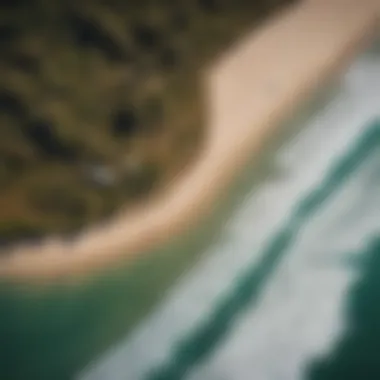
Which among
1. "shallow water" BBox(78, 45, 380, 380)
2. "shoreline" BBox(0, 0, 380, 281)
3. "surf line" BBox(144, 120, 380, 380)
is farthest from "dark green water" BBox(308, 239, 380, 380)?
"shoreline" BBox(0, 0, 380, 281)

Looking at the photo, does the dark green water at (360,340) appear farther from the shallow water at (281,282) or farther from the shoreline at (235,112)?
the shoreline at (235,112)

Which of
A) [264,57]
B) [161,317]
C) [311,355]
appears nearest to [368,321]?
[311,355]

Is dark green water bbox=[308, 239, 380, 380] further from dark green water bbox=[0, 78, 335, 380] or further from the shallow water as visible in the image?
dark green water bbox=[0, 78, 335, 380]

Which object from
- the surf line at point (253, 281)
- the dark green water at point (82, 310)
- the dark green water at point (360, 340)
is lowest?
the dark green water at point (360, 340)

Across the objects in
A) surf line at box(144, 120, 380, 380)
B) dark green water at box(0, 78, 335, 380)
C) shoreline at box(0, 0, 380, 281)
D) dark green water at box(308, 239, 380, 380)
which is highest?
shoreline at box(0, 0, 380, 281)

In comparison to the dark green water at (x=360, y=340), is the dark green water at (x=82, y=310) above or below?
above

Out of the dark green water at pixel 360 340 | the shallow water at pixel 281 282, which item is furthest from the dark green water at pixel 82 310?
the dark green water at pixel 360 340
